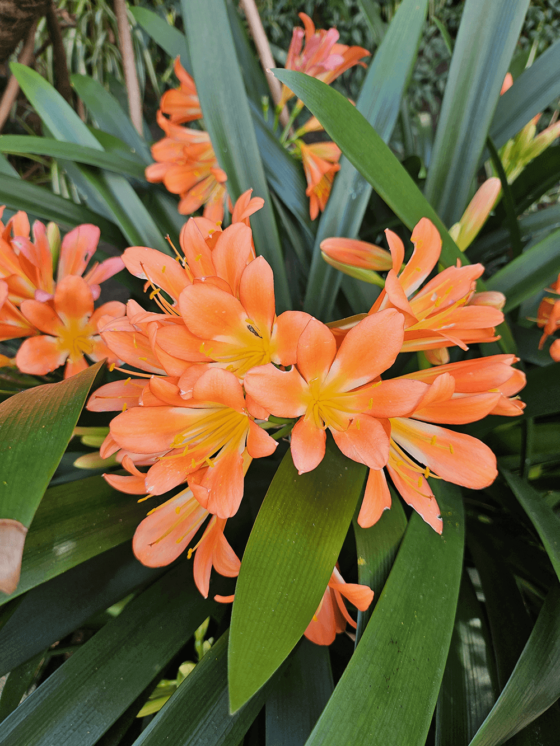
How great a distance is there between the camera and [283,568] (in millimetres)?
276

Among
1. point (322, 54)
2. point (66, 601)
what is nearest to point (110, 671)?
point (66, 601)

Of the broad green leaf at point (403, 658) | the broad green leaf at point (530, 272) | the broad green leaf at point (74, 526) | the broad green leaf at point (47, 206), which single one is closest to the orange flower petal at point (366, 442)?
the broad green leaf at point (403, 658)

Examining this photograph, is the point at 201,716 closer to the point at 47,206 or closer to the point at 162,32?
the point at 47,206

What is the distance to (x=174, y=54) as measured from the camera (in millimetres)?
746

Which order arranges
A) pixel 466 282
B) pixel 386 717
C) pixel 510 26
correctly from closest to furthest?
1. pixel 386 717
2. pixel 466 282
3. pixel 510 26

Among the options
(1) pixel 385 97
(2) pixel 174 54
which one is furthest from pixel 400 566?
(2) pixel 174 54

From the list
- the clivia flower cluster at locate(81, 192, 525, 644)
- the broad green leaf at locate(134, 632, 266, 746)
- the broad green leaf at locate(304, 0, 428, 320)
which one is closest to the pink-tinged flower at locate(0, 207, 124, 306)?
the clivia flower cluster at locate(81, 192, 525, 644)

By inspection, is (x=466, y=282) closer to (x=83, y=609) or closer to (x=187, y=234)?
(x=187, y=234)

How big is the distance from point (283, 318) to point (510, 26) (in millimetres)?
459

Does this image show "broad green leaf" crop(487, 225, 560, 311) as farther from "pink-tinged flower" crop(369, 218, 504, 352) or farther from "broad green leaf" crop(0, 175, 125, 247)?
"broad green leaf" crop(0, 175, 125, 247)

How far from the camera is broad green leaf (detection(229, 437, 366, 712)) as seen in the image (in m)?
0.24

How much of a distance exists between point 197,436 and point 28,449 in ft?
0.38

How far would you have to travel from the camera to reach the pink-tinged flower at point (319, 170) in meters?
0.64

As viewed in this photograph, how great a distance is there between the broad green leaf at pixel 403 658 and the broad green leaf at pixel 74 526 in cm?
21
